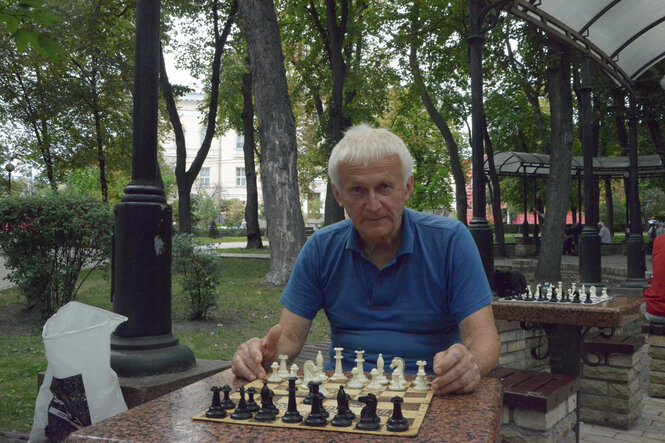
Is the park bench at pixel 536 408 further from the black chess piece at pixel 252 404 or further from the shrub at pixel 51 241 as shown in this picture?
the shrub at pixel 51 241

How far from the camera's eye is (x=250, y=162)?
26.6 metres

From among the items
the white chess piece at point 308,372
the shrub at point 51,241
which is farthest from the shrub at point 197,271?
the white chess piece at point 308,372

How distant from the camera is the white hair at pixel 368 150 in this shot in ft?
8.34

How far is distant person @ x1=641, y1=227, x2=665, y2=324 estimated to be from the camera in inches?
240

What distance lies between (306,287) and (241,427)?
1.16 metres

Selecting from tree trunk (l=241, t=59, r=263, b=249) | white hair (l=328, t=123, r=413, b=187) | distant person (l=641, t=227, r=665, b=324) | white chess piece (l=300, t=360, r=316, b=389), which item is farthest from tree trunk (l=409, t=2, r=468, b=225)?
white chess piece (l=300, t=360, r=316, b=389)

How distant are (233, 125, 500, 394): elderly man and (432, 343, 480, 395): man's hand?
1.40 ft

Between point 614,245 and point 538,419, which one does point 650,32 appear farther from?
point 614,245

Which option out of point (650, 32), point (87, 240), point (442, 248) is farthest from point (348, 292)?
point (650, 32)

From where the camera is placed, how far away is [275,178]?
12.6 meters

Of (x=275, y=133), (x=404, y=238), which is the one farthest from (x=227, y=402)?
(x=275, y=133)

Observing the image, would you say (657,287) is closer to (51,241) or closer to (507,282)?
(507,282)

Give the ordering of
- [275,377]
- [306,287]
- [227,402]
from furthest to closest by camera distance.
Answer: [306,287] → [275,377] → [227,402]

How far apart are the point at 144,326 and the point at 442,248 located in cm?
168
